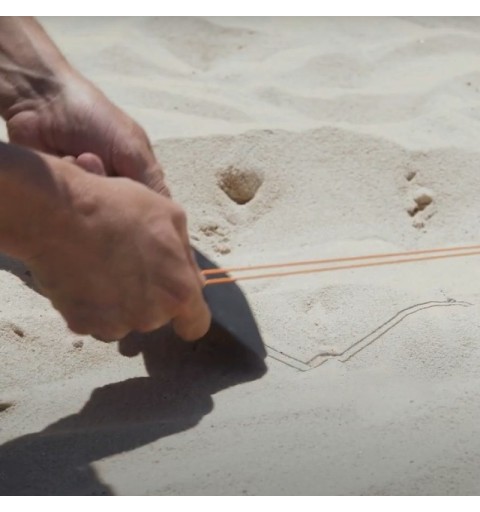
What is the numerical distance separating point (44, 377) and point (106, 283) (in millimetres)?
364

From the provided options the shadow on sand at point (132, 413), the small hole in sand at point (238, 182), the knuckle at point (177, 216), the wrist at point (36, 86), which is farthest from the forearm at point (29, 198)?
the small hole in sand at point (238, 182)

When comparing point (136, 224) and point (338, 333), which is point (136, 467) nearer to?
point (136, 224)

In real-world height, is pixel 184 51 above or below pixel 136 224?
below

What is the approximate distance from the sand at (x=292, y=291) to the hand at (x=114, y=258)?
0.67 ft

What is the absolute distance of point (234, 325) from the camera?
5.56 ft

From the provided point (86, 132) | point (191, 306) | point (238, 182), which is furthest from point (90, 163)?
point (238, 182)

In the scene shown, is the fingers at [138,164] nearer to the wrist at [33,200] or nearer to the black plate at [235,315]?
the black plate at [235,315]

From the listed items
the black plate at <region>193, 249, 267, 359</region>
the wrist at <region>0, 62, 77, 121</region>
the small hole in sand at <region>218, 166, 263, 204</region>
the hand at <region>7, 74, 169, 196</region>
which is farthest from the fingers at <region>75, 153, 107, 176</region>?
the small hole in sand at <region>218, 166, 263, 204</region>

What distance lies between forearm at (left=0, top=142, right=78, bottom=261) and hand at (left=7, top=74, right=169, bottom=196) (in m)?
0.37

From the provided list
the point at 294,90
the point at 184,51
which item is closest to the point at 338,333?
the point at 294,90

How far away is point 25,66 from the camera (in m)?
1.82

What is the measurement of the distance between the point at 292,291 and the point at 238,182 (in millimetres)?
359

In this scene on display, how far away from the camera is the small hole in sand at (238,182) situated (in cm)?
204

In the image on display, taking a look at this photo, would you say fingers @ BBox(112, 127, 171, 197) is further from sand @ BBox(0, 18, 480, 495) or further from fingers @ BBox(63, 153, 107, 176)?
sand @ BBox(0, 18, 480, 495)
